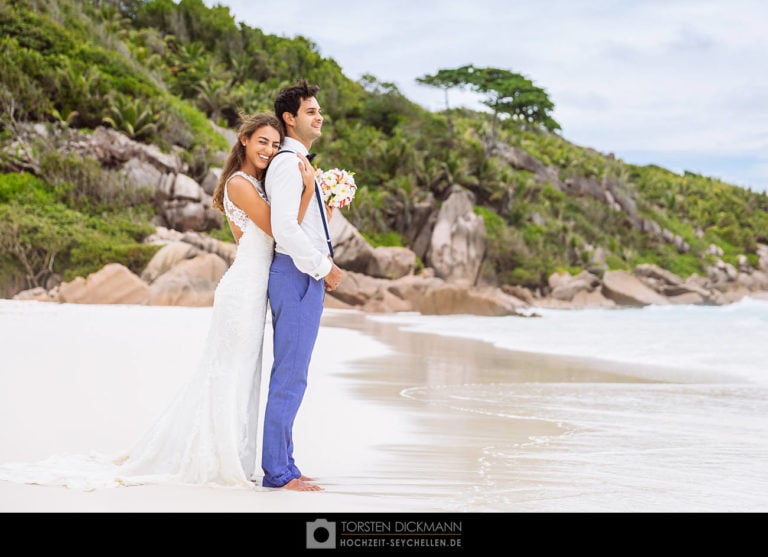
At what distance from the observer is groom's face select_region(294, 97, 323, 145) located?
4.23 meters

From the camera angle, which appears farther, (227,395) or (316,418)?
(316,418)

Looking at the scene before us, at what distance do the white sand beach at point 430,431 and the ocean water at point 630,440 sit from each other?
2 centimetres

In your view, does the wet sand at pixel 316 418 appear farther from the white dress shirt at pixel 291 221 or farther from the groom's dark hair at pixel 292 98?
the groom's dark hair at pixel 292 98

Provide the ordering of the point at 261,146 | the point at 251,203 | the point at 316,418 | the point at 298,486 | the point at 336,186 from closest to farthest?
the point at 298,486, the point at 251,203, the point at 261,146, the point at 336,186, the point at 316,418

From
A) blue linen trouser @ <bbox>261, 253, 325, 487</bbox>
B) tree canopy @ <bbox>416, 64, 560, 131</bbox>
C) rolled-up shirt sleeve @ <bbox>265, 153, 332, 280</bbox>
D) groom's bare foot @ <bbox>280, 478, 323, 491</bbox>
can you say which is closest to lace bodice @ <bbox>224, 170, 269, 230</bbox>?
rolled-up shirt sleeve @ <bbox>265, 153, 332, 280</bbox>

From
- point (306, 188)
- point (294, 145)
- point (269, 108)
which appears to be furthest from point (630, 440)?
point (269, 108)

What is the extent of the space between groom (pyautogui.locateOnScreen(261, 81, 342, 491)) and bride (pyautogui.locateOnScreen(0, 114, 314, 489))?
86 mm

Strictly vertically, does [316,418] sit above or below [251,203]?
below

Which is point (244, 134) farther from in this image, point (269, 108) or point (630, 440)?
point (269, 108)

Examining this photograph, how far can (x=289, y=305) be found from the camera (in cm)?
398

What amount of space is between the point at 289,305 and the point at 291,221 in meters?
0.39
